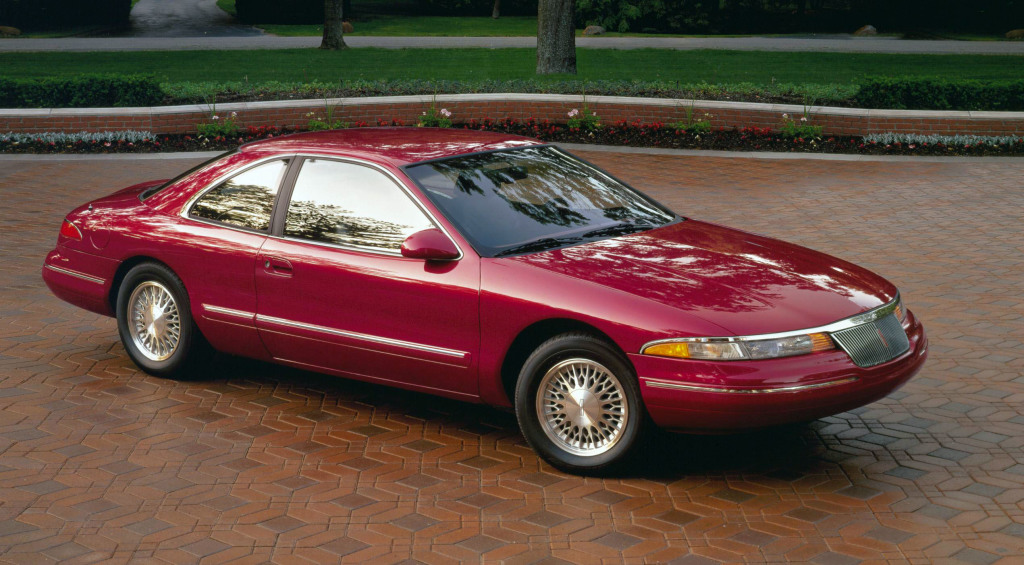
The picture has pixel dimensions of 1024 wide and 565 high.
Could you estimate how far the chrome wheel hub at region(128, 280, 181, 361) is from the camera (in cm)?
679

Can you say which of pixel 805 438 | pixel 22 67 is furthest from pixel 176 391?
pixel 22 67

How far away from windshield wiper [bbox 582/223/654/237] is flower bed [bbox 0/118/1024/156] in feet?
33.6

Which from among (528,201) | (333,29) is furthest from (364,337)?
(333,29)

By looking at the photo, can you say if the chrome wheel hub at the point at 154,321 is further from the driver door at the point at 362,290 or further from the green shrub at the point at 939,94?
the green shrub at the point at 939,94

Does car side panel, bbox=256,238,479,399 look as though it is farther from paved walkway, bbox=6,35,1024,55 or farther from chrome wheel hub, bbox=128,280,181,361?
paved walkway, bbox=6,35,1024,55

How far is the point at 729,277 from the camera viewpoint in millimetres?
5441

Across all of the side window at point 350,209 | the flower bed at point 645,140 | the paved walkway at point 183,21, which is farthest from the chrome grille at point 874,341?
the paved walkway at point 183,21

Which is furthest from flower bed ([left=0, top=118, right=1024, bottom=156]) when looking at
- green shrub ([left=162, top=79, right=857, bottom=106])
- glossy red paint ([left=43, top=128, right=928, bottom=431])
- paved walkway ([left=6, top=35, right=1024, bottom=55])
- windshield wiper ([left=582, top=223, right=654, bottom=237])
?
paved walkway ([left=6, top=35, right=1024, bottom=55])

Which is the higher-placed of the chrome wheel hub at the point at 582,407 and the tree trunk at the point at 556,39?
the tree trunk at the point at 556,39

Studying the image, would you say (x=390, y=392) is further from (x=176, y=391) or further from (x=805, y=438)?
(x=805, y=438)

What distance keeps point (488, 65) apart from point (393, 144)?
62.9 feet

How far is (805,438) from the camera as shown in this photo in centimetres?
588

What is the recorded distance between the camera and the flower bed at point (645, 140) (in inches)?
626

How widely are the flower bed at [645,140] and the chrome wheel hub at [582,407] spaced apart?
11387mm
